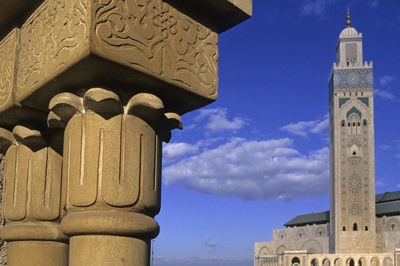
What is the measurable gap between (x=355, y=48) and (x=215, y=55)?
1373 inches

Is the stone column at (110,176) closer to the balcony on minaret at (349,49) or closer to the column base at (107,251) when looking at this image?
Answer: the column base at (107,251)

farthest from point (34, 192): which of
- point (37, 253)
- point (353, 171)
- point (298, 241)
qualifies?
point (298, 241)

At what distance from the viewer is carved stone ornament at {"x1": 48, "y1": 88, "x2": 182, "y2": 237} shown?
1201mm

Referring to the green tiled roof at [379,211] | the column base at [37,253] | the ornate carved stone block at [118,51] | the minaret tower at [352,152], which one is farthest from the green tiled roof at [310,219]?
the ornate carved stone block at [118,51]

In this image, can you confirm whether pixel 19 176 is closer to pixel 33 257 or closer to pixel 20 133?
pixel 20 133

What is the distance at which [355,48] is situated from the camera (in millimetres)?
34094

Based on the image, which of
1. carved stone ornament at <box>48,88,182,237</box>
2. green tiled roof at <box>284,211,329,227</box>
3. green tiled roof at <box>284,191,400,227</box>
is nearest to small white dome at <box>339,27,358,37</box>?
green tiled roof at <box>284,191,400,227</box>

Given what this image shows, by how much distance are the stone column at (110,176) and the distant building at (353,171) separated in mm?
29472

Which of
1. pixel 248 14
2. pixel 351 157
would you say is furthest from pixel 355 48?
pixel 248 14

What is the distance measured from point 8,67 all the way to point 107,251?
2.54 ft

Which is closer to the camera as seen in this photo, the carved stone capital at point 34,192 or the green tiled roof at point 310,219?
the carved stone capital at point 34,192

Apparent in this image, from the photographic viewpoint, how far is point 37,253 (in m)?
1.52

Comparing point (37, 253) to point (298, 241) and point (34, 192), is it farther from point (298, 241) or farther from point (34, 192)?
point (298, 241)

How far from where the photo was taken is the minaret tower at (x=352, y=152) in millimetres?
31508
